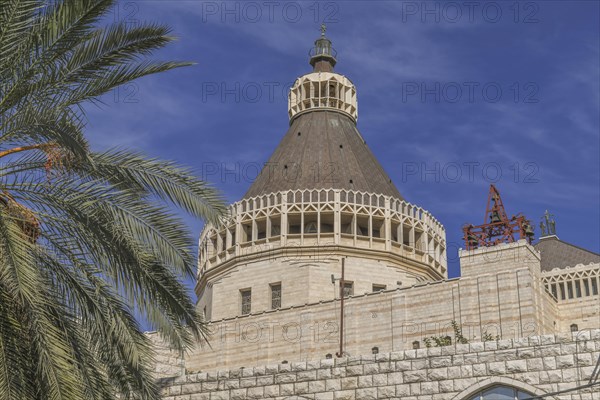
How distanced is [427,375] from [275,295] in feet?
88.0

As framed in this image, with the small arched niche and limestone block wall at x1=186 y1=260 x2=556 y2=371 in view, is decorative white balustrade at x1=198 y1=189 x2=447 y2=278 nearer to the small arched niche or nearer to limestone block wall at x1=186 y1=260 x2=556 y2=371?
limestone block wall at x1=186 y1=260 x2=556 y2=371

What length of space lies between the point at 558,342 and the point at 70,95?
9049 millimetres

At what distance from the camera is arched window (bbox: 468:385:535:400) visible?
50.8 ft

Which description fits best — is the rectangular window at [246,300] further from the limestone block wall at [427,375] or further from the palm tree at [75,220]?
the palm tree at [75,220]

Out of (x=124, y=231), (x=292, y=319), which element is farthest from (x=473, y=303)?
(x=124, y=231)

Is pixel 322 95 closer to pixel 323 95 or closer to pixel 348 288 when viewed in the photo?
pixel 323 95

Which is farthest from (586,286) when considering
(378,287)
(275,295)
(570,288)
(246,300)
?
(246,300)

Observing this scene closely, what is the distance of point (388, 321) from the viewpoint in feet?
123

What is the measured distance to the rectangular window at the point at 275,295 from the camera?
4262cm

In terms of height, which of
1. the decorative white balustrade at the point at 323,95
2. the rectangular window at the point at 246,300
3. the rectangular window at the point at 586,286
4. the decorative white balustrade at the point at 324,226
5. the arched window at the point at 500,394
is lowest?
the arched window at the point at 500,394

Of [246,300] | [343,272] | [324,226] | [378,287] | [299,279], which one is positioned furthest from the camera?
[324,226]

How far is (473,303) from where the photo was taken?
35.8m

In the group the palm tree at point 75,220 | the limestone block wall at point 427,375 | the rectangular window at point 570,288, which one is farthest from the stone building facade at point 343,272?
the palm tree at point 75,220

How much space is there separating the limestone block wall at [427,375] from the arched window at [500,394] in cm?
11
